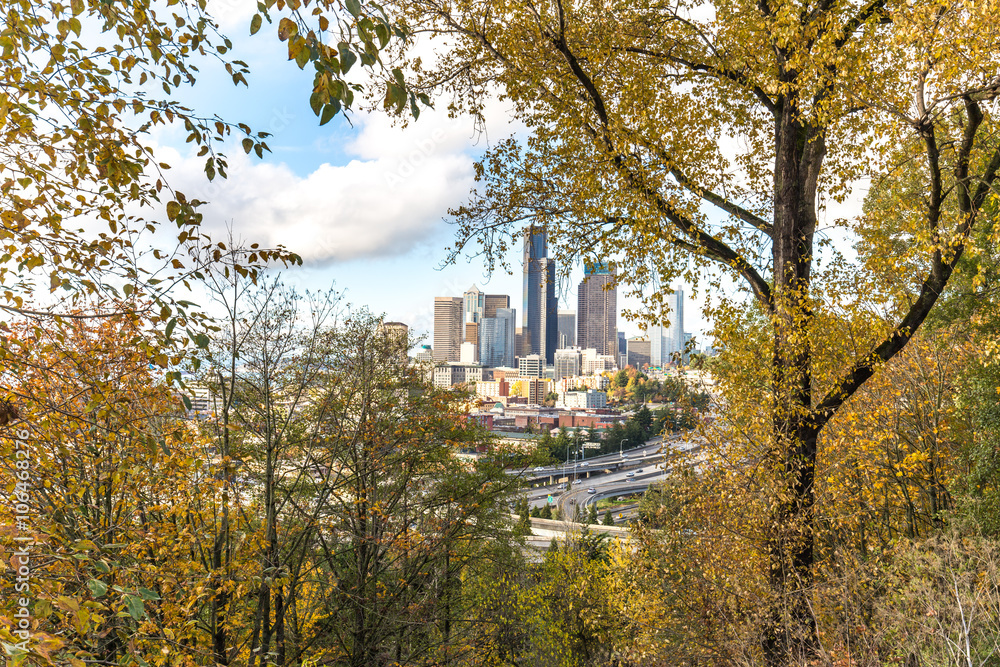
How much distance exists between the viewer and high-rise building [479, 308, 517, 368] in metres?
116

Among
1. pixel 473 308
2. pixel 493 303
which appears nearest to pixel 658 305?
pixel 473 308

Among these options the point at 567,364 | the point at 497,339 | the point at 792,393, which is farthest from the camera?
the point at 567,364

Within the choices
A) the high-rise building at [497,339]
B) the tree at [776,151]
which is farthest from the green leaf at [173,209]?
the high-rise building at [497,339]

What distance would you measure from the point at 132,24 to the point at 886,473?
11869 millimetres

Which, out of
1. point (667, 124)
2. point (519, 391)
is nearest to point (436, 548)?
point (667, 124)

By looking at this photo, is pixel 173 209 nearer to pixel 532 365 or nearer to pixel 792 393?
pixel 792 393

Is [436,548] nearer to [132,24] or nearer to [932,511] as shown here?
[132,24]

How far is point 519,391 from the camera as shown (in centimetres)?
11125

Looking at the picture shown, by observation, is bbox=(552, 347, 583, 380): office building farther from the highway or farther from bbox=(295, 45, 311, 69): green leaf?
bbox=(295, 45, 311, 69): green leaf

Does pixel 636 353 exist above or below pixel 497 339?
below

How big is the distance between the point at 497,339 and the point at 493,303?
31.7 ft

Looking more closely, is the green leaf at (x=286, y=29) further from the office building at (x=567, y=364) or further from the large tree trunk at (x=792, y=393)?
the office building at (x=567, y=364)

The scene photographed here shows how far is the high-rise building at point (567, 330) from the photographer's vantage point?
146212 mm

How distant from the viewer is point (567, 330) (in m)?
150
